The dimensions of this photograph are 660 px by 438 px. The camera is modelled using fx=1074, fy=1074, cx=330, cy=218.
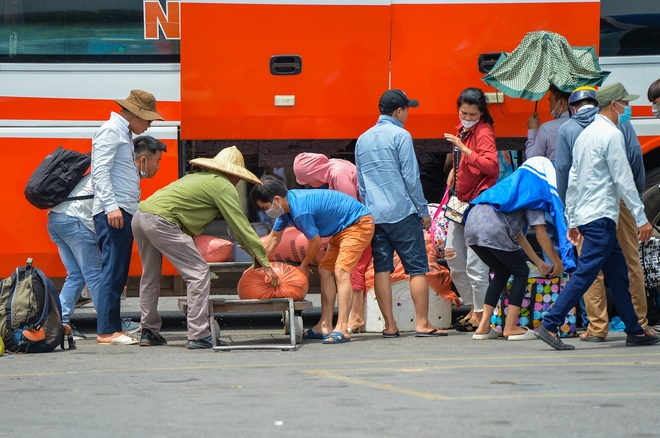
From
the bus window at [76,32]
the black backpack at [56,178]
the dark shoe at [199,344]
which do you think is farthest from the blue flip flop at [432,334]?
the bus window at [76,32]

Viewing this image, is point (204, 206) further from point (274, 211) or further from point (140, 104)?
point (140, 104)

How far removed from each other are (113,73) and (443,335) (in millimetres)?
3323

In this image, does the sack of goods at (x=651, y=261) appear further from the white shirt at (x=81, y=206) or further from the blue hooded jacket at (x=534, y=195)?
the white shirt at (x=81, y=206)

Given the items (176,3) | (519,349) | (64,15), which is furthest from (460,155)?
(64,15)

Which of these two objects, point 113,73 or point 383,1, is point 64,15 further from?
point 383,1

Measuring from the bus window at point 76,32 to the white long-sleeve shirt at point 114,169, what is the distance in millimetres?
715

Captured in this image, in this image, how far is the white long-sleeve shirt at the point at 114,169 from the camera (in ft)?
25.9

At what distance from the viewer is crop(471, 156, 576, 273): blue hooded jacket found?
7.66 meters

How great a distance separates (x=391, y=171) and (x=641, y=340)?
2.17 meters

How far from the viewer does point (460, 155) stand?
8430 millimetres

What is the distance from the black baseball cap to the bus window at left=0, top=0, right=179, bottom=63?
1.77 meters

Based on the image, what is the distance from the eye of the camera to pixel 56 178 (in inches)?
320

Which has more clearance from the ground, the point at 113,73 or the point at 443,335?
the point at 113,73

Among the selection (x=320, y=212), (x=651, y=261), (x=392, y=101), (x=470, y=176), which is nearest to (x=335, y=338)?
(x=320, y=212)
